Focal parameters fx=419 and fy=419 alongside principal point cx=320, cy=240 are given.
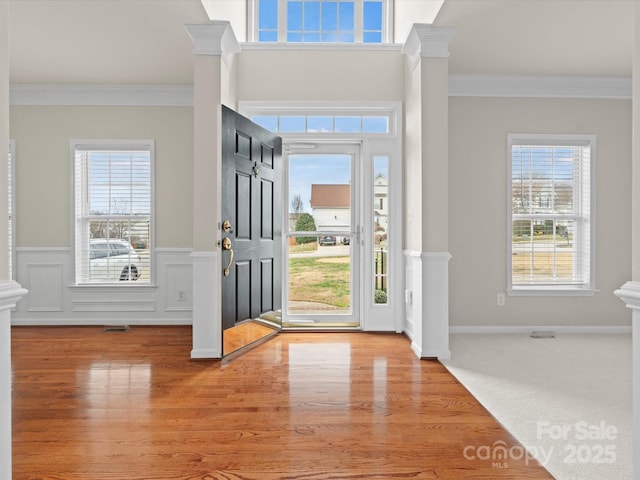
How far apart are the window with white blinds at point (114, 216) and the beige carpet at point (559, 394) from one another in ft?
11.7

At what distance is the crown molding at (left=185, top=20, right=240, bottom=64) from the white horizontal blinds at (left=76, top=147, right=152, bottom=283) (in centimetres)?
178

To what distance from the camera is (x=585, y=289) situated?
442cm

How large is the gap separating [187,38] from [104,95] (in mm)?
1721

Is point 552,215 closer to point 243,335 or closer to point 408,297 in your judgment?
point 408,297

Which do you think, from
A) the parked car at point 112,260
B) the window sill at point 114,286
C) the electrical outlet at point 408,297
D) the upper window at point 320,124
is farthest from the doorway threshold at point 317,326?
the upper window at point 320,124

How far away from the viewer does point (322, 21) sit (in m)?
4.62

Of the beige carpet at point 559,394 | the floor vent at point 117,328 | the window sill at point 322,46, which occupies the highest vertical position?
the window sill at point 322,46

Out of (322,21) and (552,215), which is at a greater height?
(322,21)

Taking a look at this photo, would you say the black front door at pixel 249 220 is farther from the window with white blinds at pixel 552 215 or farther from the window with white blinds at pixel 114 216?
the window with white blinds at pixel 552 215

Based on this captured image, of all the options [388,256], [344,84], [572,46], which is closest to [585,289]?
[388,256]

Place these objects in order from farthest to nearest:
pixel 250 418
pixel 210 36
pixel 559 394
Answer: pixel 210 36
pixel 559 394
pixel 250 418

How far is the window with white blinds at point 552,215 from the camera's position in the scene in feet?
14.6

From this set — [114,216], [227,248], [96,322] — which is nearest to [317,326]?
[227,248]

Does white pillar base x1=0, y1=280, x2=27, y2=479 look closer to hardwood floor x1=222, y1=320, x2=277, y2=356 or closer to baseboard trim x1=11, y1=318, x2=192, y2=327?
hardwood floor x1=222, y1=320, x2=277, y2=356
